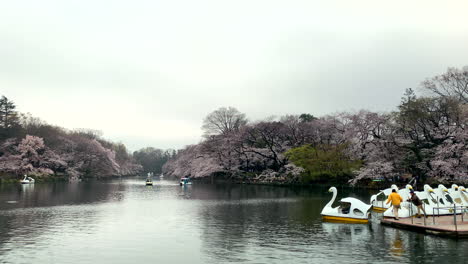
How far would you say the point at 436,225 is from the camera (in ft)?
66.7

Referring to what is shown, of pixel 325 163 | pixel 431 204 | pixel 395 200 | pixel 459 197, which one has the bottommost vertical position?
pixel 431 204

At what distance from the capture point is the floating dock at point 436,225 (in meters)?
18.5

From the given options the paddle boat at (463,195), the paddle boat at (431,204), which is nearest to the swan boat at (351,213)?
the paddle boat at (431,204)

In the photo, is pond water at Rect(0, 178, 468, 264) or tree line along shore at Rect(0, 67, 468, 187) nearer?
pond water at Rect(0, 178, 468, 264)

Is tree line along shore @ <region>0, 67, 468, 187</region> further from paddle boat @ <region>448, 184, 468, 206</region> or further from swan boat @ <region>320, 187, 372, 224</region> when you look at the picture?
swan boat @ <region>320, 187, 372, 224</region>

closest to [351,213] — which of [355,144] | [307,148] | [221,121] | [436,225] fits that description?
[436,225]

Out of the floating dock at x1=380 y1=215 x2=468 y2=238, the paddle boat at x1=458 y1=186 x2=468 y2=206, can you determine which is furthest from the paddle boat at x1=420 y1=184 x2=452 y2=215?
the paddle boat at x1=458 y1=186 x2=468 y2=206

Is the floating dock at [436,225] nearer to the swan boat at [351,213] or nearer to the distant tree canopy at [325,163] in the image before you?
the swan boat at [351,213]

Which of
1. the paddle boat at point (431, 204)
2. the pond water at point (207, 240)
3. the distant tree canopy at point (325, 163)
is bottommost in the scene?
the pond water at point (207, 240)

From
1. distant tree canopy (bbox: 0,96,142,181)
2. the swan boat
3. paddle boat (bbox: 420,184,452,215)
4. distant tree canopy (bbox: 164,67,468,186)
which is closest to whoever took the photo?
Answer: the swan boat

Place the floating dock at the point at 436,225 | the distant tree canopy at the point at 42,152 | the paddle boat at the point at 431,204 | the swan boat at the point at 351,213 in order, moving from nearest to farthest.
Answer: the floating dock at the point at 436,225 < the swan boat at the point at 351,213 < the paddle boat at the point at 431,204 < the distant tree canopy at the point at 42,152

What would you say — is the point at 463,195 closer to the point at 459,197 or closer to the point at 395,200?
the point at 459,197

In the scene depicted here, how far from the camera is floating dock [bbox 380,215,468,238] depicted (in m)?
18.5

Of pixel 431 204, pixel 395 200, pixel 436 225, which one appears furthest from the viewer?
pixel 431 204
